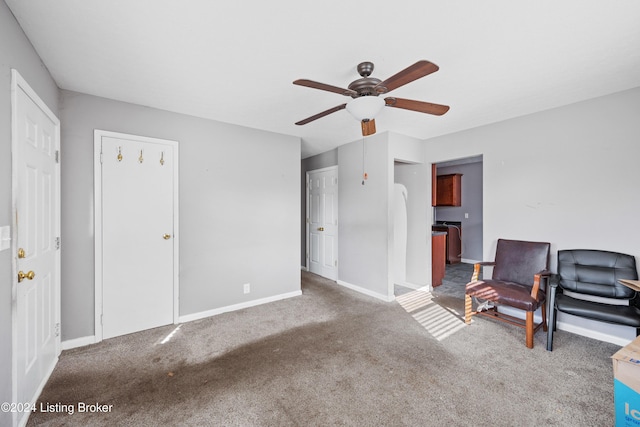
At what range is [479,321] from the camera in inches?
121

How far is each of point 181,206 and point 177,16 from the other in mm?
2039

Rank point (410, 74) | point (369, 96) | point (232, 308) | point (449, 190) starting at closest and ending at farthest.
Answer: point (410, 74) < point (369, 96) < point (232, 308) < point (449, 190)

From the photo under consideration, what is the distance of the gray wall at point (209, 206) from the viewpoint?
8.30ft

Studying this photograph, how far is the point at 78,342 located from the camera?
2.54 metres

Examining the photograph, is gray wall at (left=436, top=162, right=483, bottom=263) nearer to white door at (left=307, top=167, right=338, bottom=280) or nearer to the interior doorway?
the interior doorway

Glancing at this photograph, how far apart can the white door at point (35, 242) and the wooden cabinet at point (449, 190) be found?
6.22 m

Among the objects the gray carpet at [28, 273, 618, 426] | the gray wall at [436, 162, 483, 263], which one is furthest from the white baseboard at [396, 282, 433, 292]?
the gray wall at [436, 162, 483, 263]

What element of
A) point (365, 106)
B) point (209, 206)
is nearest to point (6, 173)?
point (209, 206)

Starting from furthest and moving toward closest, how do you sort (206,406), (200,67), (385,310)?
(385,310) < (200,67) < (206,406)

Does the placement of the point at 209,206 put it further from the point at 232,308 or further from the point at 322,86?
the point at 322,86

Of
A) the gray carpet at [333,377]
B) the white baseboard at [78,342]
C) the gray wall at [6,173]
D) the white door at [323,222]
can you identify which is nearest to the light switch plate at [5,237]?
the gray wall at [6,173]

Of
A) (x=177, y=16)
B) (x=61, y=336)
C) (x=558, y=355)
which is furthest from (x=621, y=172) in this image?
(x=61, y=336)

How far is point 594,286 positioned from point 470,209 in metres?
3.95

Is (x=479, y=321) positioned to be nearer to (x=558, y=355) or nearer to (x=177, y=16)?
(x=558, y=355)
